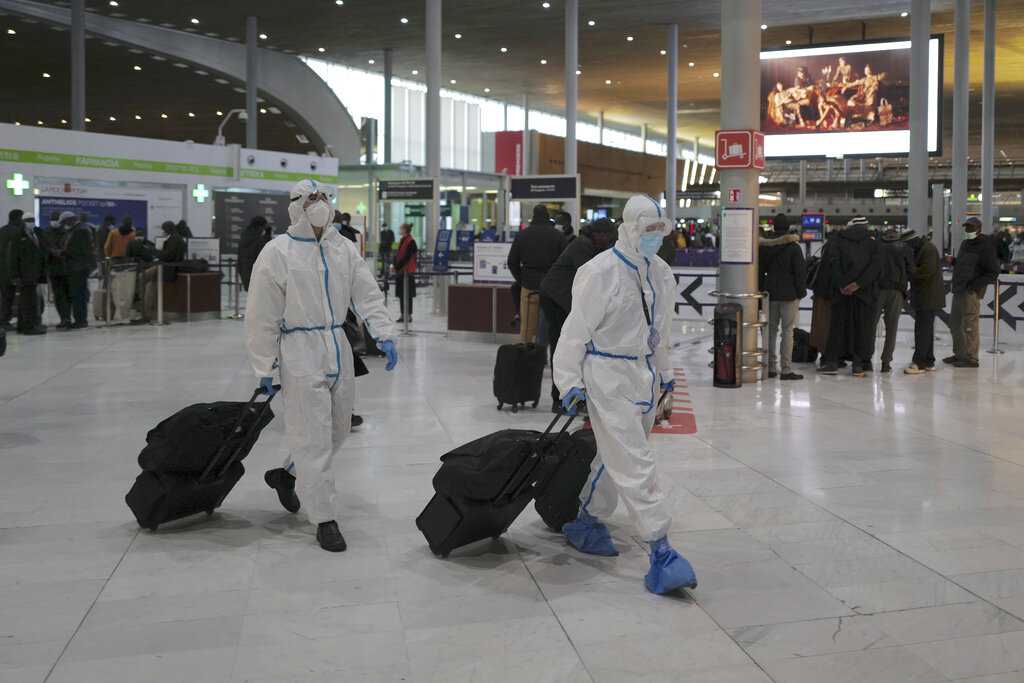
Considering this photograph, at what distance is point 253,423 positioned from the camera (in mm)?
4832

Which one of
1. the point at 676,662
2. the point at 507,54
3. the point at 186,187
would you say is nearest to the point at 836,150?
the point at 507,54

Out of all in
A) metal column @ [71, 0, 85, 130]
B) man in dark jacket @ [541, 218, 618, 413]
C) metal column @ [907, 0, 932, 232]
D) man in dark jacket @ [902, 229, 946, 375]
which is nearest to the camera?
man in dark jacket @ [541, 218, 618, 413]

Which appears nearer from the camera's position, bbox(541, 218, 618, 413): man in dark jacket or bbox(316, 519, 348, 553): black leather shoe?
bbox(316, 519, 348, 553): black leather shoe

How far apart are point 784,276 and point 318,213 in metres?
6.87

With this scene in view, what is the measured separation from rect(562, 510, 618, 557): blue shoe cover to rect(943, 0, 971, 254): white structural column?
2142 centimetres

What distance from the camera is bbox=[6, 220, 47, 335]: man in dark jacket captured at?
13.6 metres

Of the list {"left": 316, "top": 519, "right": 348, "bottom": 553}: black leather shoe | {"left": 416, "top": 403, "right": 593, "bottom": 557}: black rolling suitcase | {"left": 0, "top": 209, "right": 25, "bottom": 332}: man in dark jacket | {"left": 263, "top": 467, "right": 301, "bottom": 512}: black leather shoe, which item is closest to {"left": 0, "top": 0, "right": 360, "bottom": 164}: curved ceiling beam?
{"left": 0, "top": 209, "right": 25, "bottom": 332}: man in dark jacket

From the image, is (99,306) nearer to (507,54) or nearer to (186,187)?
(186,187)

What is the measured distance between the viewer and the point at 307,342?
14.5ft

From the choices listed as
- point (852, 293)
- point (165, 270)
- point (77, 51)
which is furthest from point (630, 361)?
point (77, 51)

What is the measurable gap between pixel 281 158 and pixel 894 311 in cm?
1785

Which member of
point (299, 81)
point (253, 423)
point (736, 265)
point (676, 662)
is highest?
point (299, 81)

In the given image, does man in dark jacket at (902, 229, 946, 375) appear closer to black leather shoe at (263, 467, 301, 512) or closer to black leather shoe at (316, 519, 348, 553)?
black leather shoe at (263, 467, 301, 512)

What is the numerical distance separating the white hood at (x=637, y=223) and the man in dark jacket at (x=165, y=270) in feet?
42.9
